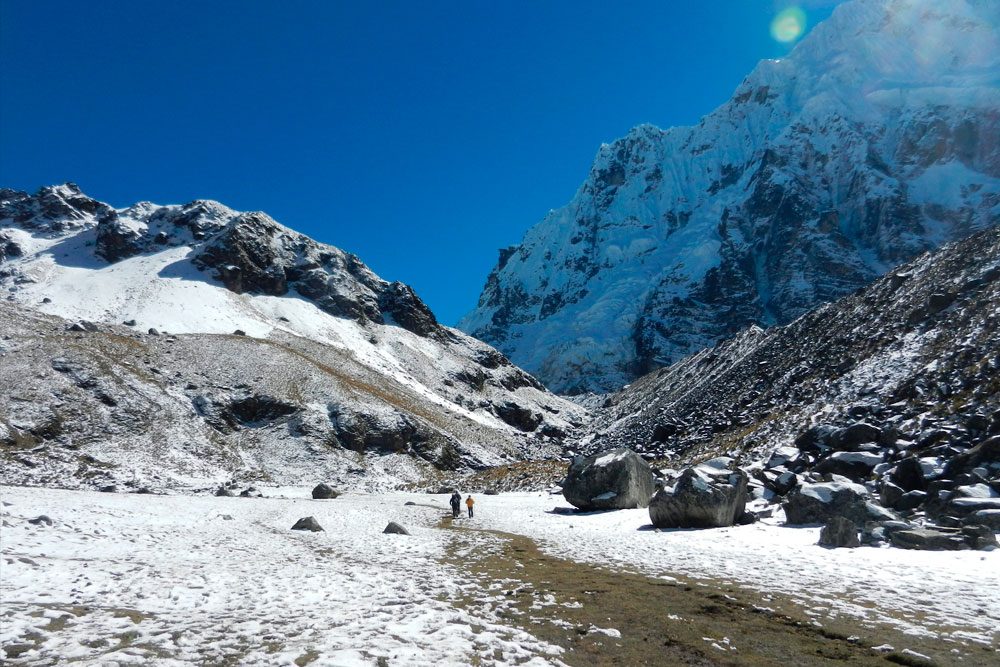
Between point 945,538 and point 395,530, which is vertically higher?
point 945,538

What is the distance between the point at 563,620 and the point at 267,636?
5.26 m

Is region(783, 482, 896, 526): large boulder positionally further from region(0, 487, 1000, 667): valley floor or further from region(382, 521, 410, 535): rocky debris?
region(382, 521, 410, 535): rocky debris

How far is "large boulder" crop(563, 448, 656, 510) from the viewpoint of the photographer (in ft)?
98.0

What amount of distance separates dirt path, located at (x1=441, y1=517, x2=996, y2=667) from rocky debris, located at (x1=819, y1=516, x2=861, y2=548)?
5.22m

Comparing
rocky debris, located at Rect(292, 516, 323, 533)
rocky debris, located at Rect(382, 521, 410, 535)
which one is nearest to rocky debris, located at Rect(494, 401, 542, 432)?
rocky debris, located at Rect(292, 516, 323, 533)

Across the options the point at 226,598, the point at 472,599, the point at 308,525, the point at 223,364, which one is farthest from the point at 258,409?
the point at 472,599

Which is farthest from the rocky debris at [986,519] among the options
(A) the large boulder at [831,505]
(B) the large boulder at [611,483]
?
(B) the large boulder at [611,483]

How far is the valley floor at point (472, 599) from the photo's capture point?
28.7 feet

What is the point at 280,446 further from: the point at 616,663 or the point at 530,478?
the point at 616,663

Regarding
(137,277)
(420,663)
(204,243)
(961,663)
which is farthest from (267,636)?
(204,243)

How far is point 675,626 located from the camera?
33.3 feet

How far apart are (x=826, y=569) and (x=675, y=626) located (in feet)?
19.9

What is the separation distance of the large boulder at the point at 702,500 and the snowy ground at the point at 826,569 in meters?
0.80

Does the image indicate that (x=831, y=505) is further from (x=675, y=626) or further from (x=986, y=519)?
(x=675, y=626)
